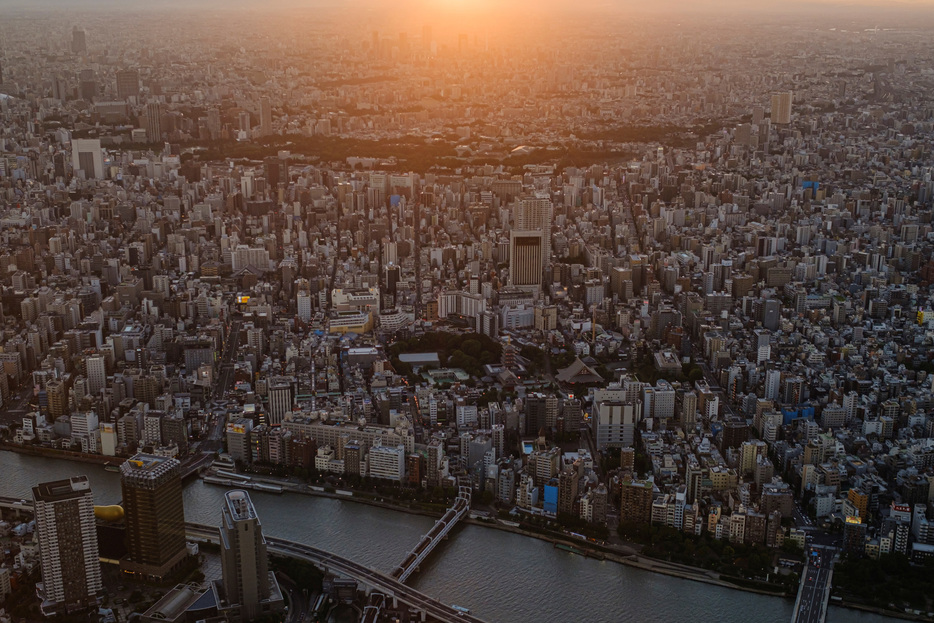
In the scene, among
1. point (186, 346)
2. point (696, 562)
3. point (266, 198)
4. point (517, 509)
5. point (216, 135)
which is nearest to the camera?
point (696, 562)

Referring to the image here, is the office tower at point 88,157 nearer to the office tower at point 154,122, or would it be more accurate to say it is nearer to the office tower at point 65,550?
the office tower at point 154,122

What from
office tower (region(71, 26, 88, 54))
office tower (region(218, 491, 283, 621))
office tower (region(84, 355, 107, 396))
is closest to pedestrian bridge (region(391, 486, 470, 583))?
office tower (region(218, 491, 283, 621))

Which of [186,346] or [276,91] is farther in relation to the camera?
[276,91]

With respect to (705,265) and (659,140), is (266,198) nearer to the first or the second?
(705,265)

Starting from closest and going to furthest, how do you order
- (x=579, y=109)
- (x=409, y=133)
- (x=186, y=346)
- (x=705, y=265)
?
(x=186, y=346) → (x=705, y=265) → (x=409, y=133) → (x=579, y=109)

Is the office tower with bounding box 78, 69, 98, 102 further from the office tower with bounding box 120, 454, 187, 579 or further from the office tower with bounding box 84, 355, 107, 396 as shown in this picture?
the office tower with bounding box 120, 454, 187, 579

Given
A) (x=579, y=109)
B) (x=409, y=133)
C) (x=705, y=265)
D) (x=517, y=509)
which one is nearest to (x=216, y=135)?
(x=409, y=133)

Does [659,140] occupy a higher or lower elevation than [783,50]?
lower
